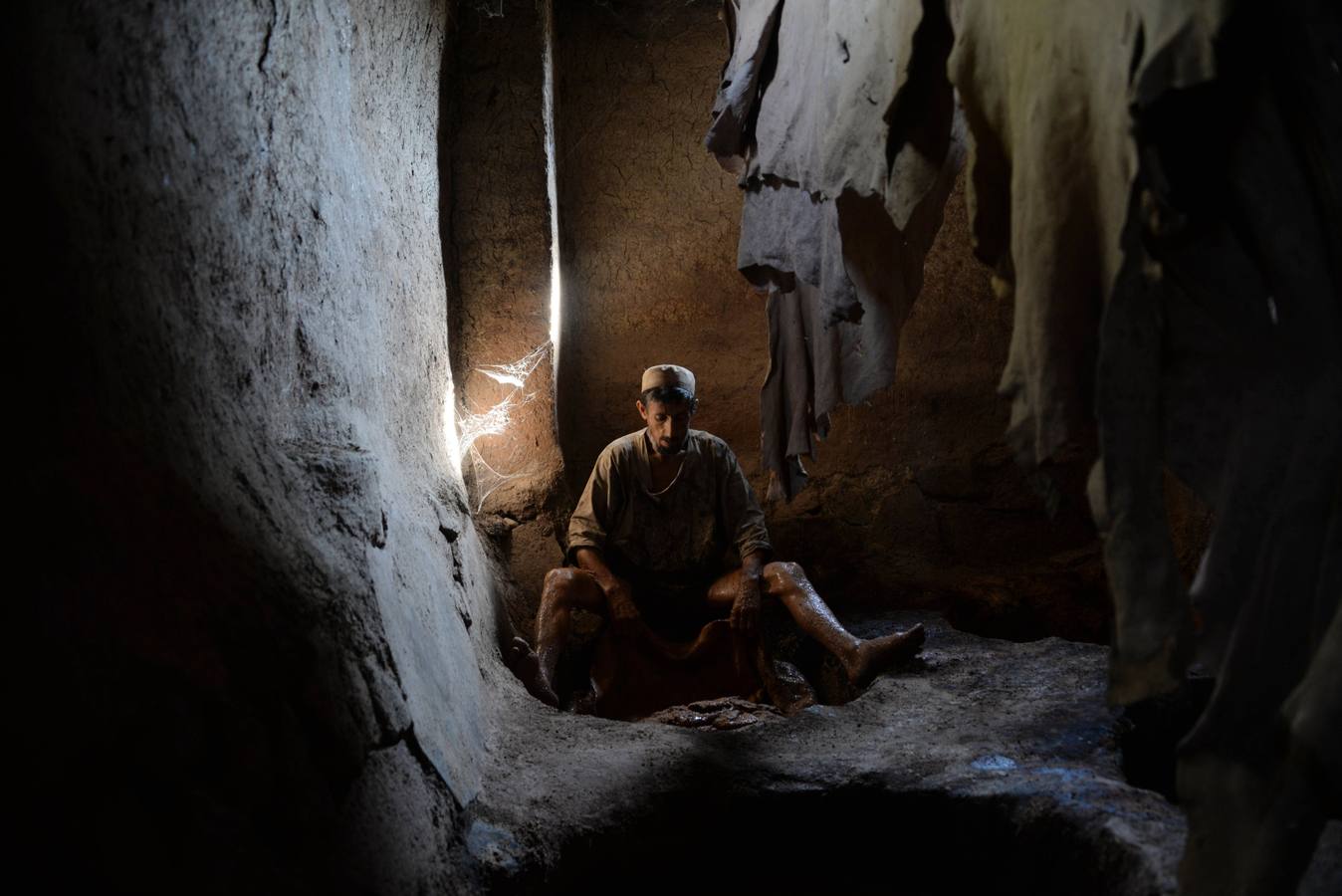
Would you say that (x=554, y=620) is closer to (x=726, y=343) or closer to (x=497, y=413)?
(x=497, y=413)

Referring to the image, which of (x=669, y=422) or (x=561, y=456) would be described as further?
(x=561, y=456)

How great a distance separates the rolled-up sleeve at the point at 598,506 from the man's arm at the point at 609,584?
75mm

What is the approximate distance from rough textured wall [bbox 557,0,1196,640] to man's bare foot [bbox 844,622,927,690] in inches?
51.1

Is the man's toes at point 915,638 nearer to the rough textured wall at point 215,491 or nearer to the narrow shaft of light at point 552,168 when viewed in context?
the rough textured wall at point 215,491

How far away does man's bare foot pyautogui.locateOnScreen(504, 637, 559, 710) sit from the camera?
4.21 metres

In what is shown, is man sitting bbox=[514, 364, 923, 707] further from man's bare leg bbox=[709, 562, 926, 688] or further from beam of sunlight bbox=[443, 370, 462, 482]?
beam of sunlight bbox=[443, 370, 462, 482]

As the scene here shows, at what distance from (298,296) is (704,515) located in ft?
9.00

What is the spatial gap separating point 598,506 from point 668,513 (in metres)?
0.34

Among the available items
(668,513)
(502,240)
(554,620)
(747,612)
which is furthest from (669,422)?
(502,240)

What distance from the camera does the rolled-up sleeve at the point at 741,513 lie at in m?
5.00

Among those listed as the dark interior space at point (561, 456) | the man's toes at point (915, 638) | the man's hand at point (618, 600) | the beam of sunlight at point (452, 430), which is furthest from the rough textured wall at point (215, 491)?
the man's toes at point (915, 638)

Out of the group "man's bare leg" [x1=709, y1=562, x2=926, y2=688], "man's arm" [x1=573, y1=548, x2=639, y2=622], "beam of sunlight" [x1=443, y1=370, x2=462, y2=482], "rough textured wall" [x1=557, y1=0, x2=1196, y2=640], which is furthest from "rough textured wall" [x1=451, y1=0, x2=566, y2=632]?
"man's bare leg" [x1=709, y1=562, x2=926, y2=688]

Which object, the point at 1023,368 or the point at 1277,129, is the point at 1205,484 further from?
the point at 1277,129

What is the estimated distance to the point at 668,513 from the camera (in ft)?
16.8
